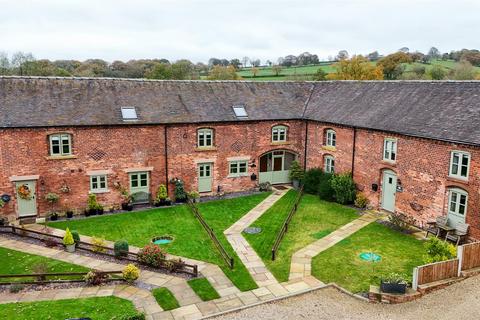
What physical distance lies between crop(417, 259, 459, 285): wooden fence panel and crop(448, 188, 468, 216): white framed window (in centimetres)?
453

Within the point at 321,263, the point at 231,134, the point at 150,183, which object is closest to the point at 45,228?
the point at 150,183

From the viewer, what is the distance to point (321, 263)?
51.9 feet

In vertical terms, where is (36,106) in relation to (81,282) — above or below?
above

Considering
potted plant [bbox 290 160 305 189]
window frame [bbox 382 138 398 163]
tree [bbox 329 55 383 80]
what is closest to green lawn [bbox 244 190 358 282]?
potted plant [bbox 290 160 305 189]

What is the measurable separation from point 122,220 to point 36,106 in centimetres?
792

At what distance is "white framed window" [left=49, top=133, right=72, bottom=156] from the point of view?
21.4 m

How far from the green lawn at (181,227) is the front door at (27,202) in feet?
5.35

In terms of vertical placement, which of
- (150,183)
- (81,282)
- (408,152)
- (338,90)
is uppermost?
(338,90)

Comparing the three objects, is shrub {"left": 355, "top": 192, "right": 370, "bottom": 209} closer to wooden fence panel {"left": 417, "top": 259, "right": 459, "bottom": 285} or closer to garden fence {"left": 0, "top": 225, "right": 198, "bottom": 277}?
wooden fence panel {"left": 417, "top": 259, "right": 459, "bottom": 285}

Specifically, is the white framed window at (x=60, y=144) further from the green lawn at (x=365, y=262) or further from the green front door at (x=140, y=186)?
the green lawn at (x=365, y=262)

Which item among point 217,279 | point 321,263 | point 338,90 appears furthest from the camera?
point 338,90

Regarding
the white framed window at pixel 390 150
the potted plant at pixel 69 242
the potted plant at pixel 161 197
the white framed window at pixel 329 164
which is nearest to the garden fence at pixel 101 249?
the potted plant at pixel 69 242

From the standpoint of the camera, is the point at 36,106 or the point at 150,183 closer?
the point at 36,106

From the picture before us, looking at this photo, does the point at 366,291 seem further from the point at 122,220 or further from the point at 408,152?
the point at 122,220
